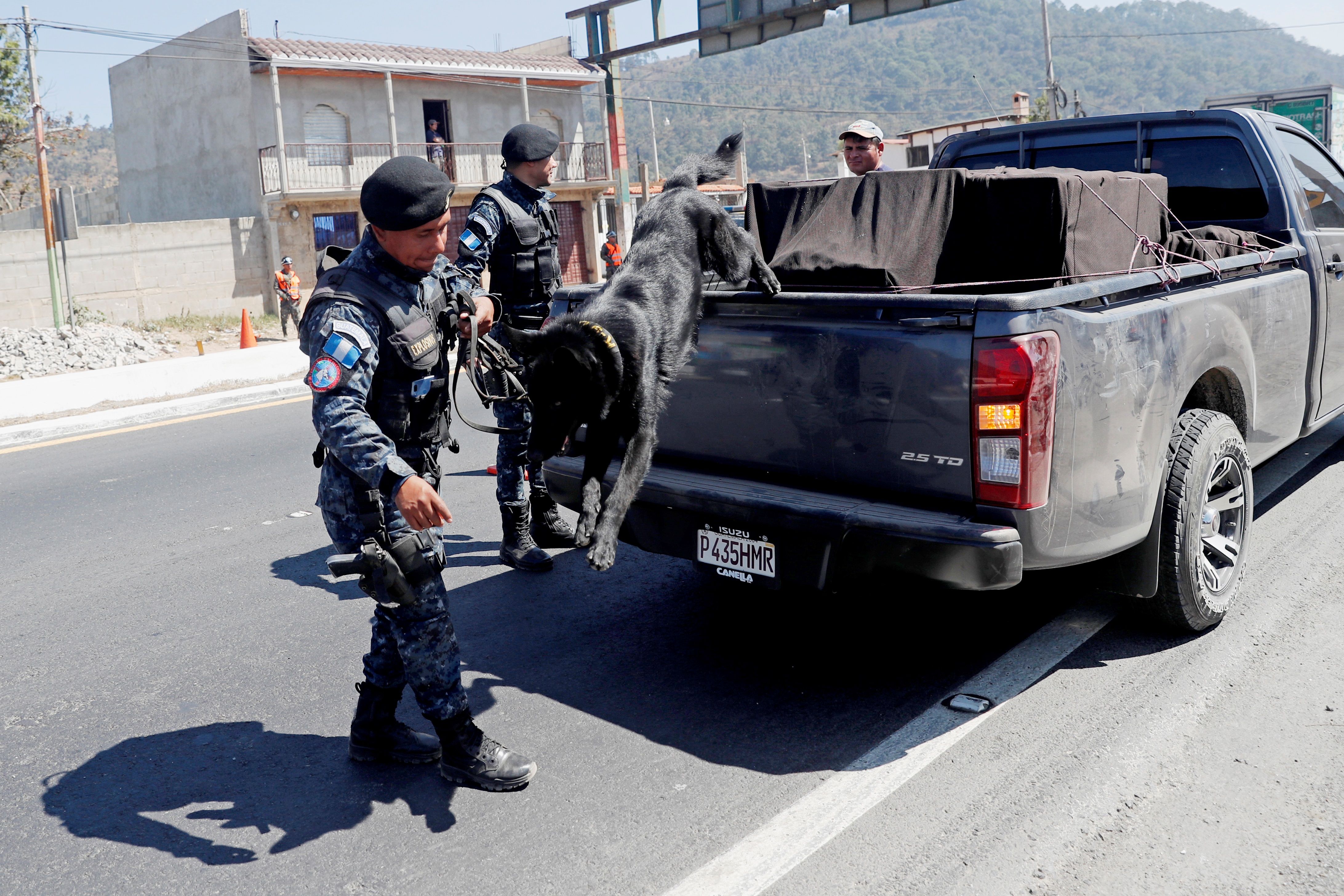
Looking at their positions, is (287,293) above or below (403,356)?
above

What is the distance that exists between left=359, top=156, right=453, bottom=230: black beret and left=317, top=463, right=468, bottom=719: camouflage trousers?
754mm

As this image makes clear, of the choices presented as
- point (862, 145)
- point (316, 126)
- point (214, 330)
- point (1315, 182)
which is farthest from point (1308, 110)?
point (214, 330)

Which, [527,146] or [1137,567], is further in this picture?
[527,146]

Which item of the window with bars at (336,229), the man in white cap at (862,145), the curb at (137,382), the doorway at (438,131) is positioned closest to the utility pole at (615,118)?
the doorway at (438,131)

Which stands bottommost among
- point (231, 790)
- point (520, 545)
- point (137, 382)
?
point (231, 790)

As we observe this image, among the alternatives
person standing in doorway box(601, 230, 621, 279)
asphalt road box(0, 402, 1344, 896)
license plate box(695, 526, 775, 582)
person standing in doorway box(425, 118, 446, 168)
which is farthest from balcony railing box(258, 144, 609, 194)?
license plate box(695, 526, 775, 582)

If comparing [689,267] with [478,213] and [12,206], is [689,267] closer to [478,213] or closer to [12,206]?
[478,213]

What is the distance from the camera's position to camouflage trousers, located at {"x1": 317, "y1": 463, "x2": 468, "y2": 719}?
3121 millimetres

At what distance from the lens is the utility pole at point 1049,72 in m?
32.3

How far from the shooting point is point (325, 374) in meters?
2.81

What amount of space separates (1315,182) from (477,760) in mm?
5220

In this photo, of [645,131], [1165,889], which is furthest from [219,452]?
[645,131]

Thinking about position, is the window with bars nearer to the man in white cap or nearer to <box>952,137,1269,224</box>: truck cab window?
the man in white cap

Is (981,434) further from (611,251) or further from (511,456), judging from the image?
(611,251)
